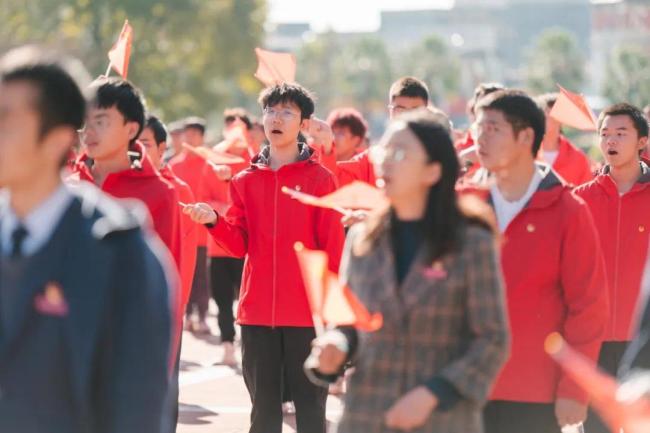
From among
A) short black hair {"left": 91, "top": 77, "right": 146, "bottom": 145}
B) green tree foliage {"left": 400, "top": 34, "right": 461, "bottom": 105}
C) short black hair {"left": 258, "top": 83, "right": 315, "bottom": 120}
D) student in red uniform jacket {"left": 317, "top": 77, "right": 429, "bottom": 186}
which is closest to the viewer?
short black hair {"left": 91, "top": 77, "right": 146, "bottom": 145}

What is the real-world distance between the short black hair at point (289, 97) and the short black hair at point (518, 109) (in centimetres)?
223

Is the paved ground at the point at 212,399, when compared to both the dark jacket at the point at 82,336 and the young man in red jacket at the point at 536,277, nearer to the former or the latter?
the young man in red jacket at the point at 536,277

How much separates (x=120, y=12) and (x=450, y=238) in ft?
168

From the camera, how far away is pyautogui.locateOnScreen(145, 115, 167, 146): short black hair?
9.51 metres

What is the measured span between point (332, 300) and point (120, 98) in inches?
98.5

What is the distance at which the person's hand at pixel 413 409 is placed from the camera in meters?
4.57

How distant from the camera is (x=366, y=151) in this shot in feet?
33.3

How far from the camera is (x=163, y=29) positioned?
188ft

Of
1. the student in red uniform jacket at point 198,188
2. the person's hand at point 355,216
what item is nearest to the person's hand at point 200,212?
the person's hand at point 355,216

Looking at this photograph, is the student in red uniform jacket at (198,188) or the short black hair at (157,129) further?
the student in red uniform jacket at (198,188)

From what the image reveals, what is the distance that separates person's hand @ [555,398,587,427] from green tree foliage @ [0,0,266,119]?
152 feet

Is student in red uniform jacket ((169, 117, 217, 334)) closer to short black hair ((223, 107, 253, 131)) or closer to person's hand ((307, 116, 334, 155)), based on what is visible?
short black hair ((223, 107, 253, 131))

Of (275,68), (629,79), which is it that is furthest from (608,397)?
(629,79)

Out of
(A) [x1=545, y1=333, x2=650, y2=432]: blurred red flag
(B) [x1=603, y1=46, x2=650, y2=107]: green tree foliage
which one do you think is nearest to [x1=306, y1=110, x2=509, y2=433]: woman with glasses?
(A) [x1=545, y1=333, x2=650, y2=432]: blurred red flag
